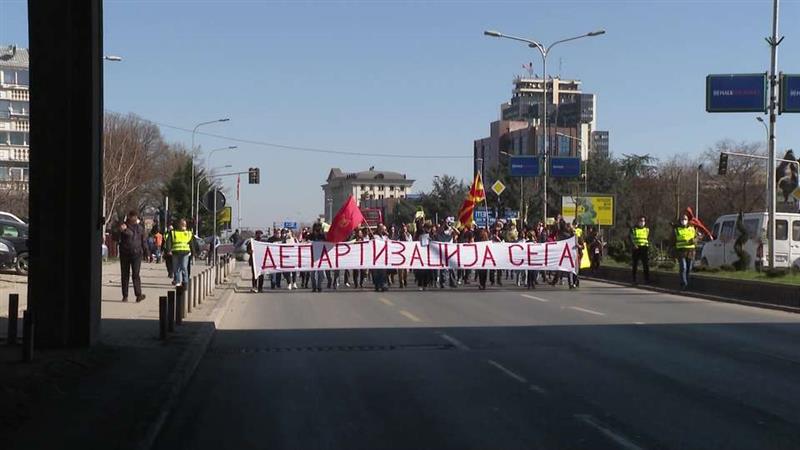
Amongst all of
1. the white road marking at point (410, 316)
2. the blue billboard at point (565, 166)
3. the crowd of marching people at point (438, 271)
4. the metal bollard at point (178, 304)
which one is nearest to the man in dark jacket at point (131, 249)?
the metal bollard at point (178, 304)

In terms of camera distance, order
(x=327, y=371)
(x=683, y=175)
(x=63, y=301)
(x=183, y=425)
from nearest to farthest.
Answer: (x=183, y=425), (x=327, y=371), (x=63, y=301), (x=683, y=175)

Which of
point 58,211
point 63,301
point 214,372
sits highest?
point 58,211

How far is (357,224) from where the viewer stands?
28734mm

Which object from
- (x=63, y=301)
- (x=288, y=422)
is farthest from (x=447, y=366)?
(x=63, y=301)

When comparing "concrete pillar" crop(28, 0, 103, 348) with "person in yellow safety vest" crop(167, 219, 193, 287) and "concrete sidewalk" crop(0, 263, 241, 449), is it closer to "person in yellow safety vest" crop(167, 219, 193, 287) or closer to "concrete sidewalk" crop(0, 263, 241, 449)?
"concrete sidewalk" crop(0, 263, 241, 449)

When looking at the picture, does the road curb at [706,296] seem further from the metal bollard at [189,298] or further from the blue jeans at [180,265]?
the blue jeans at [180,265]

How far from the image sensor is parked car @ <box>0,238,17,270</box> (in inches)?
1139

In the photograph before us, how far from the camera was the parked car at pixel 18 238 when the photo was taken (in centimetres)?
3050

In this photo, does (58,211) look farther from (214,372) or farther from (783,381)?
(783,381)

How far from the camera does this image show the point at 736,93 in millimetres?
27375

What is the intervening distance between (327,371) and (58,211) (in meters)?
4.15

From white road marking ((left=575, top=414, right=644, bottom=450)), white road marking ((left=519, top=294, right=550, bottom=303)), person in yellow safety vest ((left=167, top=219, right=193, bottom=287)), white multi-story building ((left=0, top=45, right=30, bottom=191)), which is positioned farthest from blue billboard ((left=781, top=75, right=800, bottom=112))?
white multi-story building ((left=0, top=45, right=30, bottom=191))

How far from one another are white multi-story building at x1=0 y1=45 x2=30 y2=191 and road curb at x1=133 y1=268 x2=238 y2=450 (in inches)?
4235

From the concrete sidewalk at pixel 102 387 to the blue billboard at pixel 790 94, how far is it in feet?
60.7
